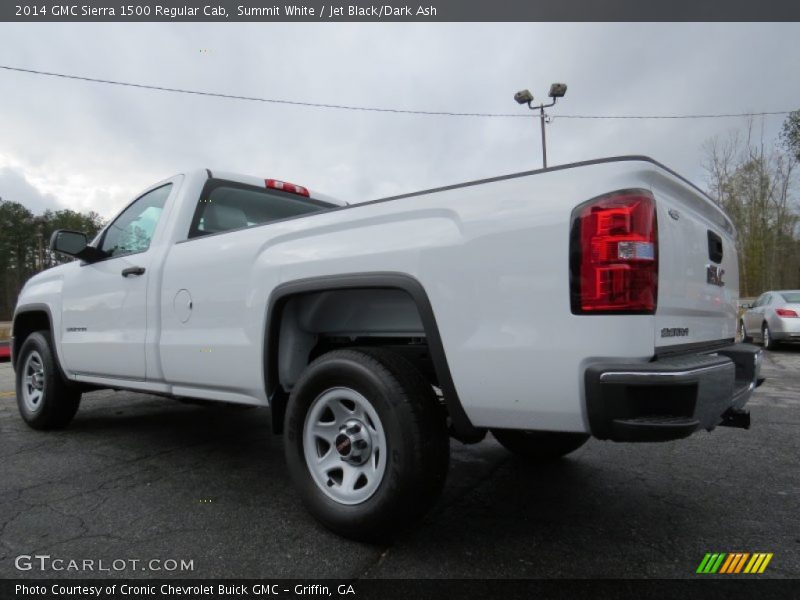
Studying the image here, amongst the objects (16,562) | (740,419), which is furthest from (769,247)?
(16,562)

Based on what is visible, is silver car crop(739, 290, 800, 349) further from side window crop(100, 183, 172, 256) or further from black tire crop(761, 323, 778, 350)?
side window crop(100, 183, 172, 256)

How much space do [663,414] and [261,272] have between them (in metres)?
1.93

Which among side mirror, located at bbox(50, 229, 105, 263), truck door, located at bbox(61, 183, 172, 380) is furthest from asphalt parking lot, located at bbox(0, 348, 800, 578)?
side mirror, located at bbox(50, 229, 105, 263)

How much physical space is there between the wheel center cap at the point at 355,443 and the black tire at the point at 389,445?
24mm

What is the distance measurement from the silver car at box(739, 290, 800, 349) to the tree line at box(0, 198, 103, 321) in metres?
55.9

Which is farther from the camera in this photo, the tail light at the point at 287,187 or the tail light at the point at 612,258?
the tail light at the point at 287,187

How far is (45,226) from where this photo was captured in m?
54.4

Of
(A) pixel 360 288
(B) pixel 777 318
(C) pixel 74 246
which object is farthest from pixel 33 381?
(B) pixel 777 318

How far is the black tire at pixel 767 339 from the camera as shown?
11307 millimetres

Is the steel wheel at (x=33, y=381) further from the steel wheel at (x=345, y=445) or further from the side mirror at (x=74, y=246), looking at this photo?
the steel wheel at (x=345, y=445)

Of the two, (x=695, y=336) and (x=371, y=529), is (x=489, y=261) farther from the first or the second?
(x=371, y=529)

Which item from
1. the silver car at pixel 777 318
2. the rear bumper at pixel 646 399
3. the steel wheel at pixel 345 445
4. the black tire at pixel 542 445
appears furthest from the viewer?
the silver car at pixel 777 318

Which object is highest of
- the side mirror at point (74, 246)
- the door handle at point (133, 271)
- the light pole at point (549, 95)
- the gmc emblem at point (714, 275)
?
the light pole at point (549, 95)

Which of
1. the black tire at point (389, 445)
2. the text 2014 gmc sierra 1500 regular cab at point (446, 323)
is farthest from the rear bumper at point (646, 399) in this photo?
the black tire at point (389, 445)
